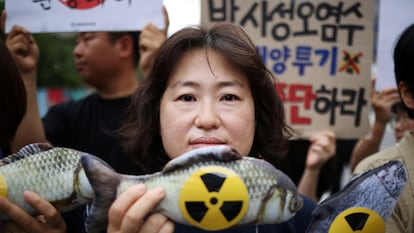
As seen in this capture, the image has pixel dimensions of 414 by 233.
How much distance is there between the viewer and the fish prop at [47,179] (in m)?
1.19

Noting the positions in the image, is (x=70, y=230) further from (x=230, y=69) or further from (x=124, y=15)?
(x=124, y=15)

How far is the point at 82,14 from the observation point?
7.73ft

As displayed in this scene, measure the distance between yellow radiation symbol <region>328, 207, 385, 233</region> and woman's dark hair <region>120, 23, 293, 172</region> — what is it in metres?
0.52

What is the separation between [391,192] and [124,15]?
1.59 meters

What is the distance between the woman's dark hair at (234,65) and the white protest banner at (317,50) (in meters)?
1.04

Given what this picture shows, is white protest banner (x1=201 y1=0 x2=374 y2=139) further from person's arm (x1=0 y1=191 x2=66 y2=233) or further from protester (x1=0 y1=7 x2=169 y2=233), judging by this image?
person's arm (x1=0 y1=191 x2=66 y2=233)

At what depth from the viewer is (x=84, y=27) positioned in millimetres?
2359

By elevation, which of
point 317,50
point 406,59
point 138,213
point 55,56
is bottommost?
point 55,56

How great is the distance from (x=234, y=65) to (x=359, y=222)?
555 mm

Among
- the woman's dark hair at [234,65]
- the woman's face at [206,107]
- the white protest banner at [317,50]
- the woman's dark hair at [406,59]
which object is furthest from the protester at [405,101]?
the white protest banner at [317,50]

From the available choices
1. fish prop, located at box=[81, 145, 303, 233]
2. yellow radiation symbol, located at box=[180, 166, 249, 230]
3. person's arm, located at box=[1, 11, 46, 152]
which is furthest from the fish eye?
person's arm, located at box=[1, 11, 46, 152]

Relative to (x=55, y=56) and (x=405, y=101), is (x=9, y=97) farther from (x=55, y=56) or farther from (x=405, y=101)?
(x=55, y=56)

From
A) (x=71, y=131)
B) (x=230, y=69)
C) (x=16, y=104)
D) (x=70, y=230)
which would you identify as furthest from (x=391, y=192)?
(x=71, y=131)

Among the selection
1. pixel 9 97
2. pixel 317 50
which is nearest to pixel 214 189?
pixel 9 97
